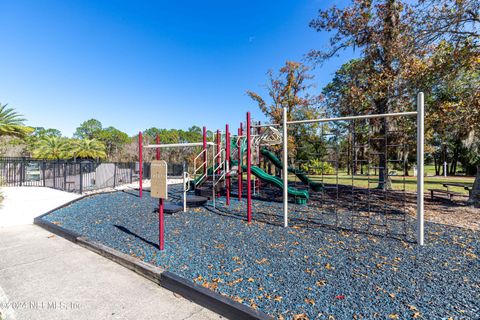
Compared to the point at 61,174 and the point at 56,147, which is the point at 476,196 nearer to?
the point at 61,174

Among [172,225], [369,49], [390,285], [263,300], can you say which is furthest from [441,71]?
[172,225]

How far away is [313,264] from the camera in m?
3.61

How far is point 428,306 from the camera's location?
2561 millimetres

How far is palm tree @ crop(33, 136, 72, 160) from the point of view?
23.7m

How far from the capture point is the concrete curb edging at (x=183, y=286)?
97.7 inches

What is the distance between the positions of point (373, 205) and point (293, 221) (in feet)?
13.1

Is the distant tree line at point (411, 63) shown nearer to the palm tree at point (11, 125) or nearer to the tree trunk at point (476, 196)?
the tree trunk at point (476, 196)

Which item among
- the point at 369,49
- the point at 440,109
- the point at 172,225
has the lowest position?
the point at 172,225

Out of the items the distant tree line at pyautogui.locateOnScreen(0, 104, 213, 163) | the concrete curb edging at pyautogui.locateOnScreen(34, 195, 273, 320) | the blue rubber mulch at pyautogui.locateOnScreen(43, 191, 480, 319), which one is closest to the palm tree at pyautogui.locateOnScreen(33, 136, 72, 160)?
the distant tree line at pyautogui.locateOnScreen(0, 104, 213, 163)

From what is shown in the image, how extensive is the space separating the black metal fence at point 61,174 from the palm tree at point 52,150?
10533 millimetres

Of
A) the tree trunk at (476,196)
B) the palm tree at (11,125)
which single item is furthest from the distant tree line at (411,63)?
the palm tree at (11,125)

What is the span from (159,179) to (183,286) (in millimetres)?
1754

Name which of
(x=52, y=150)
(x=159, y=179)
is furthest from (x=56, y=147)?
(x=159, y=179)

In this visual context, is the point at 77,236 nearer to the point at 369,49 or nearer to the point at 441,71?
the point at 441,71
